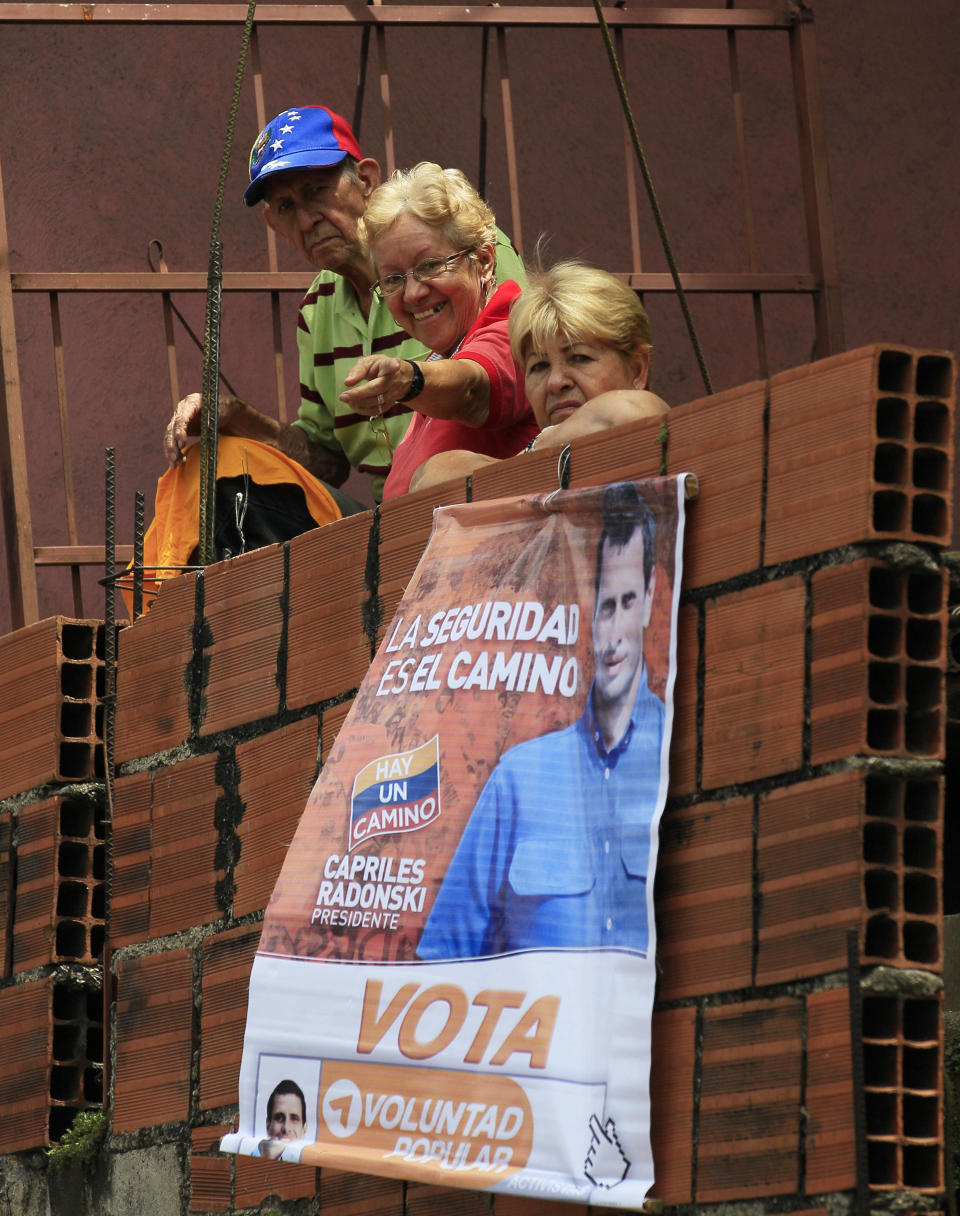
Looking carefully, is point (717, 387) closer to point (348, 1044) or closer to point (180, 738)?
point (180, 738)

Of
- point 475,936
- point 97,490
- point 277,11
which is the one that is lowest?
point 475,936

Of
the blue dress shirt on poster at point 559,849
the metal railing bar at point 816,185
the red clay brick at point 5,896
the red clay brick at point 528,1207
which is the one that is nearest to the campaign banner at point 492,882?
the blue dress shirt on poster at point 559,849

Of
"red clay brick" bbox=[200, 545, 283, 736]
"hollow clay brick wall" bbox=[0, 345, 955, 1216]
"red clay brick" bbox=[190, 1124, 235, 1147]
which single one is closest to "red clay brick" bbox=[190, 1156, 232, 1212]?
"red clay brick" bbox=[190, 1124, 235, 1147]

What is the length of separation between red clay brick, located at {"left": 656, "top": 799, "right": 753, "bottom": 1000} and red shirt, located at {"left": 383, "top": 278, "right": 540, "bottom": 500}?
1.19 meters

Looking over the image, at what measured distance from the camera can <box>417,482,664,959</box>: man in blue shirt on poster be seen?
271 cm

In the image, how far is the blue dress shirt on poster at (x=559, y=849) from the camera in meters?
2.71

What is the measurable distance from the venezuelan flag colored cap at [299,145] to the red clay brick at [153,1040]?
172 cm

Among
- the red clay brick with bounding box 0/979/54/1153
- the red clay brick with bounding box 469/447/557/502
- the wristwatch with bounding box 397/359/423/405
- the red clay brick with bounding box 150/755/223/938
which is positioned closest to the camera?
the red clay brick with bounding box 469/447/557/502

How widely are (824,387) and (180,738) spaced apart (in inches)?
61.6

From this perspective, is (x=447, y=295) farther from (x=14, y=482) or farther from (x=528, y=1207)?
(x=528, y=1207)

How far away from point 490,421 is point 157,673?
767 mm

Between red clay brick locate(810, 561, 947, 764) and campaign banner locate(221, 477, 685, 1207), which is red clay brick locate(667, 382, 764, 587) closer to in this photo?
campaign banner locate(221, 477, 685, 1207)

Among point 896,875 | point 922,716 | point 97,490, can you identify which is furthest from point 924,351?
point 97,490

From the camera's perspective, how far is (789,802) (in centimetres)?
262
